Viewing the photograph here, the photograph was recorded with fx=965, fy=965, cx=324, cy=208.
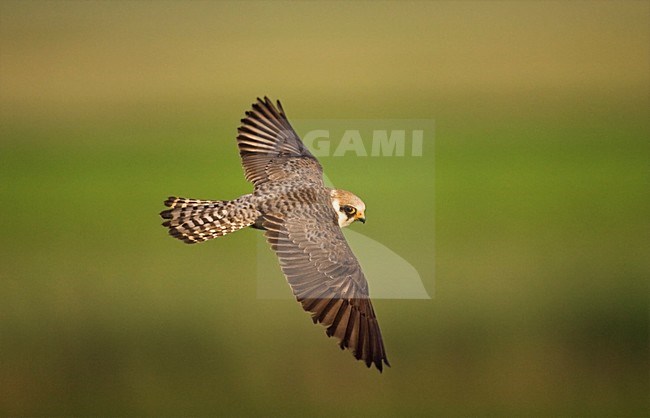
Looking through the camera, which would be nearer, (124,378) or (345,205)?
(345,205)

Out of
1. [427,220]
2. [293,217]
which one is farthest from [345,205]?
[427,220]

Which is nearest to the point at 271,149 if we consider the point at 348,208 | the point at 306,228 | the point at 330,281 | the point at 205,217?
the point at 348,208

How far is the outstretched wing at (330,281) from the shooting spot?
6090 millimetres

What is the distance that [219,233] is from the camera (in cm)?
654

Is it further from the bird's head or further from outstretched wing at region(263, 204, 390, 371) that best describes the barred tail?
the bird's head

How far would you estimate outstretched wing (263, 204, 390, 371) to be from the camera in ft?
20.0

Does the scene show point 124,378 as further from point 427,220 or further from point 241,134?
point 241,134

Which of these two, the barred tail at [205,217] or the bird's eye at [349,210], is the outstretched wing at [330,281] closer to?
the barred tail at [205,217]

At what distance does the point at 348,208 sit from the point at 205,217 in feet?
3.44

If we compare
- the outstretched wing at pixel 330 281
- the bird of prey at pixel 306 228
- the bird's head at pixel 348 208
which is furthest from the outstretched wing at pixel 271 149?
the outstretched wing at pixel 330 281

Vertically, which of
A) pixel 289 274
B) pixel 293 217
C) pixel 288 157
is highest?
pixel 288 157

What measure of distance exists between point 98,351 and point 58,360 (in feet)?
1.83

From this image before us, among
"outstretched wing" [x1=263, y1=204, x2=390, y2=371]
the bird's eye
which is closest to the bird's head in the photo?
the bird's eye

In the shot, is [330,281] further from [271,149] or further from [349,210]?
[271,149]
